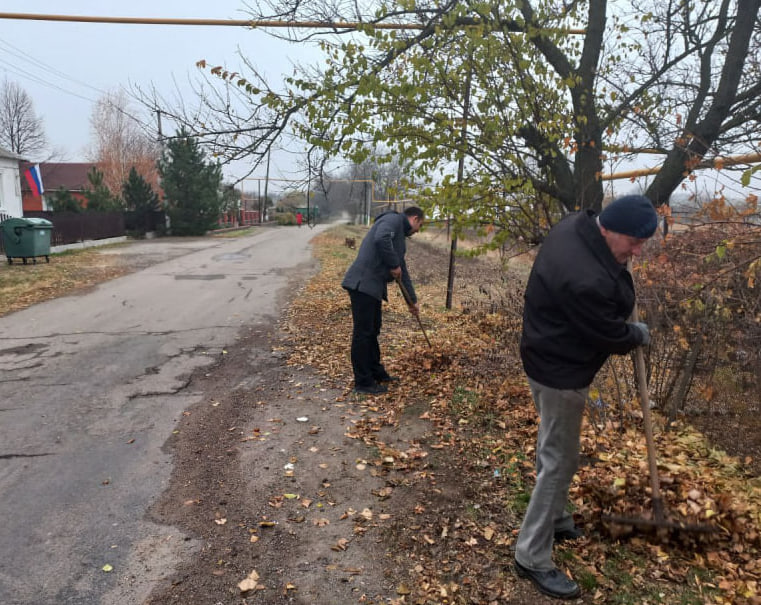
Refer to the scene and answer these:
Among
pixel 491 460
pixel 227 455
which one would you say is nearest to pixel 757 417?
pixel 491 460

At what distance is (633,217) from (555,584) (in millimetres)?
1926

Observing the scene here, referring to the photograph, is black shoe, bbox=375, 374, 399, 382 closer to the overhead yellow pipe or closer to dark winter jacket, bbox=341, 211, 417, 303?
dark winter jacket, bbox=341, 211, 417, 303

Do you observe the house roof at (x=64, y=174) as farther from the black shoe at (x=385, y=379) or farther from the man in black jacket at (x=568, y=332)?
the man in black jacket at (x=568, y=332)

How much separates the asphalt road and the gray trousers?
2022mm

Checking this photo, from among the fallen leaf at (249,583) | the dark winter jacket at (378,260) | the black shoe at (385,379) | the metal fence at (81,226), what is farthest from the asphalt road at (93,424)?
the metal fence at (81,226)

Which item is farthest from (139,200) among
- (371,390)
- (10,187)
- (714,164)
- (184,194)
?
(714,164)

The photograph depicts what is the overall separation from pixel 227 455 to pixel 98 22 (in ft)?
28.2

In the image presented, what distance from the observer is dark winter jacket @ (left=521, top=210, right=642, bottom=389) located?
8.59 ft

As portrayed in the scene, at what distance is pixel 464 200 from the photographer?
6289 mm

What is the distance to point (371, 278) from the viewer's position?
554 centimetres

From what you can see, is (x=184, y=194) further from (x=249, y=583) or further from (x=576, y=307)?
(x=576, y=307)

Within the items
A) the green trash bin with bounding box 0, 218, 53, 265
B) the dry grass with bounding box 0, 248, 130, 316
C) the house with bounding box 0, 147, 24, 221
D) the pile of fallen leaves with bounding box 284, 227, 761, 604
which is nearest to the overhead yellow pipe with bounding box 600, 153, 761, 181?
the pile of fallen leaves with bounding box 284, 227, 761, 604

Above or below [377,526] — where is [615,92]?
above

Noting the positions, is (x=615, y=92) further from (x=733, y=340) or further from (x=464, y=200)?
(x=733, y=340)
